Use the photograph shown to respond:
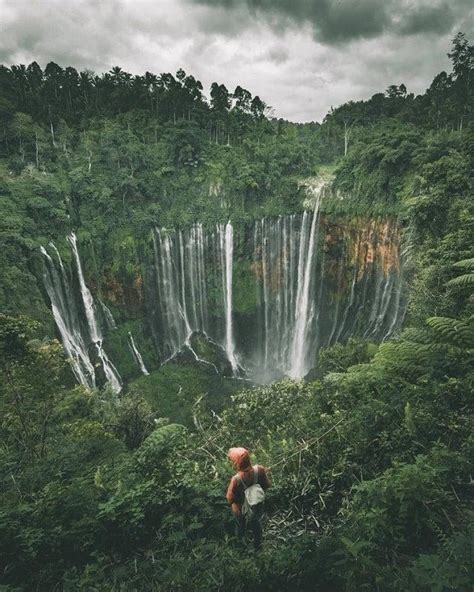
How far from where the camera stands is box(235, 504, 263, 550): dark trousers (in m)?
3.76

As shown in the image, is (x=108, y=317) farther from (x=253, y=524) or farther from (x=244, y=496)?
(x=253, y=524)

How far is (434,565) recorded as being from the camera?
2170mm

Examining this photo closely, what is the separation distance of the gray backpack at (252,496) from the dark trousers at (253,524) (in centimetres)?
3

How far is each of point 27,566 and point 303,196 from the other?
86.2 ft

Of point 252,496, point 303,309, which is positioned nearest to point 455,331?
point 252,496

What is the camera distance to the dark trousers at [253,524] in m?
3.76

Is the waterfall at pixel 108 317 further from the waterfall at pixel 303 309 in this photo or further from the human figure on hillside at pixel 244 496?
the human figure on hillside at pixel 244 496

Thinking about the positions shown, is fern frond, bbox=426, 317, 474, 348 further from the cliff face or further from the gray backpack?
the cliff face

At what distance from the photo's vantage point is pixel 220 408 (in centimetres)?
2088

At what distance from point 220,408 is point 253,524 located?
17.5 m

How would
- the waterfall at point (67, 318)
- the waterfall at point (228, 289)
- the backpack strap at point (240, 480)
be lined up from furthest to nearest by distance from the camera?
the waterfall at point (228, 289) → the waterfall at point (67, 318) → the backpack strap at point (240, 480)

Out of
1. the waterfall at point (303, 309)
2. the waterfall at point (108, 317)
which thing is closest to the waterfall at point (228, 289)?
the waterfall at point (303, 309)

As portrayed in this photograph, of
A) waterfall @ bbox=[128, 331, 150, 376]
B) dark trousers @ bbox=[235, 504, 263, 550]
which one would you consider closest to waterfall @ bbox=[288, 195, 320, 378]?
waterfall @ bbox=[128, 331, 150, 376]

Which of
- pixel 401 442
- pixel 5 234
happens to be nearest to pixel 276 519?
pixel 401 442
